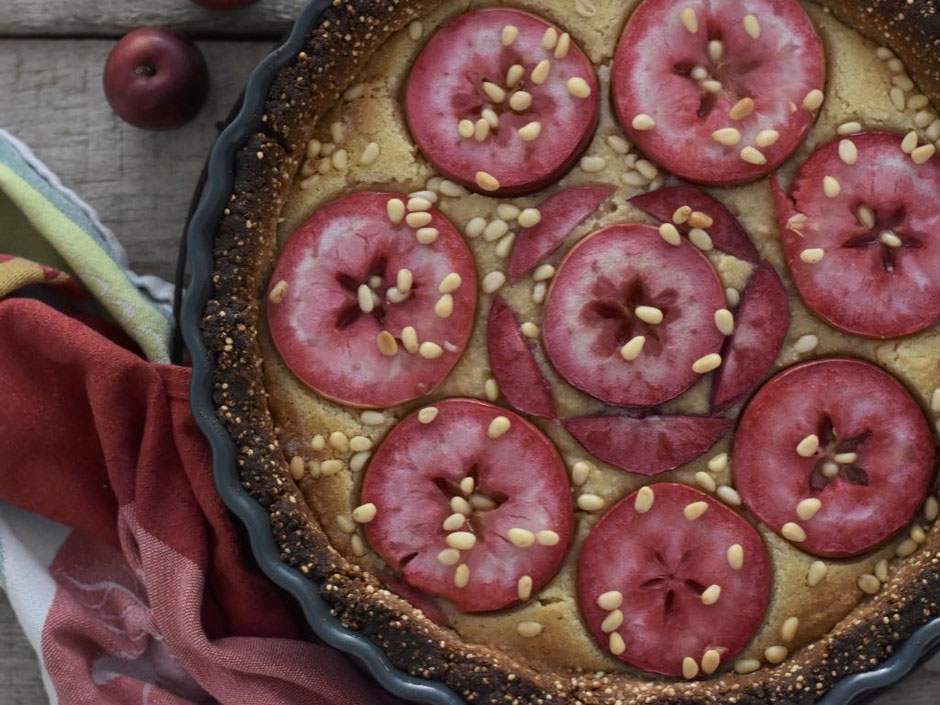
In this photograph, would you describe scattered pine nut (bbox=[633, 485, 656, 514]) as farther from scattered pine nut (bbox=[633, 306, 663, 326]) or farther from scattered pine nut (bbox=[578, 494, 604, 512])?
scattered pine nut (bbox=[633, 306, 663, 326])

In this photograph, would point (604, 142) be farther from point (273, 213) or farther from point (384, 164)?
point (273, 213)

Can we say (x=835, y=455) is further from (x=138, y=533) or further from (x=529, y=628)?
(x=138, y=533)

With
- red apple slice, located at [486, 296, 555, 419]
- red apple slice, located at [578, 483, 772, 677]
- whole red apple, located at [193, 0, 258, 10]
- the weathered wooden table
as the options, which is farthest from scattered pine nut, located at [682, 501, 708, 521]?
whole red apple, located at [193, 0, 258, 10]

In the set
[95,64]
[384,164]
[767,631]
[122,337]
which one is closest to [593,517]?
[767,631]

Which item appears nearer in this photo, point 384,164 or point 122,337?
point 384,164

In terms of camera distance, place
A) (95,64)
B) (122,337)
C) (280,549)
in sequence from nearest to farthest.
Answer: (280,549)
(122,337)
(95,64)


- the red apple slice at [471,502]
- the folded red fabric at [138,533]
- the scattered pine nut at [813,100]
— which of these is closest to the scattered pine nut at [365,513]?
the red apple slice at [471,502]
